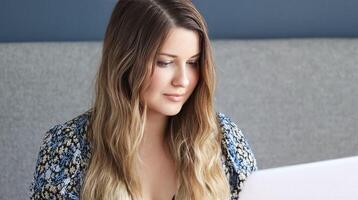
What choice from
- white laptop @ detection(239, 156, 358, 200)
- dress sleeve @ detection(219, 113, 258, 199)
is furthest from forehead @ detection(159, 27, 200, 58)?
white laptop @ detection(239, 156, 358, 200)

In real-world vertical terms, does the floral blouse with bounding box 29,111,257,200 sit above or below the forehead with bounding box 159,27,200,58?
below

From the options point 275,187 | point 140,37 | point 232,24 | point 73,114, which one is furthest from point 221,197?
point 232,24

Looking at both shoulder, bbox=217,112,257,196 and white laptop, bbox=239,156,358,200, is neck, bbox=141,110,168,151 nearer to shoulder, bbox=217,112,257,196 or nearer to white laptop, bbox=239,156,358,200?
shoulder, bbox=217,112,257,196

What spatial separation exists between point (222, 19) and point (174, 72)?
937mm

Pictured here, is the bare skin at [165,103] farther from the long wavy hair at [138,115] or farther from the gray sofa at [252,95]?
the gray sofa at [252,95]

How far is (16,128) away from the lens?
2150 mm

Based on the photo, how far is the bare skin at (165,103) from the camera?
1.44 meters

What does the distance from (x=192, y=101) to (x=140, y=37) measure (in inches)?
9.0

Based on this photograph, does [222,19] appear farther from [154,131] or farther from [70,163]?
[70,163]

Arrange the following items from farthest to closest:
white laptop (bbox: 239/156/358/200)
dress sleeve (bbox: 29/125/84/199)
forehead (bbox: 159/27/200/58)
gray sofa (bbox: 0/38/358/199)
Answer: gray sofa (bbox: 0/38/358/199)
dress sleeve (bbox: 29/125/84/199)
forehead (bbox: 159/27/200/58)
white laptop (bbox: 239/156/358/200)

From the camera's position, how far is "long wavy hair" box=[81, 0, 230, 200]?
1.44 metres

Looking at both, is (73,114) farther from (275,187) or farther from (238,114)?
(275,187)

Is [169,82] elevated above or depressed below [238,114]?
above

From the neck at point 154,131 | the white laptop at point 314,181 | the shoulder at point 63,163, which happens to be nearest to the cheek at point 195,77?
the neck at point 154,131
